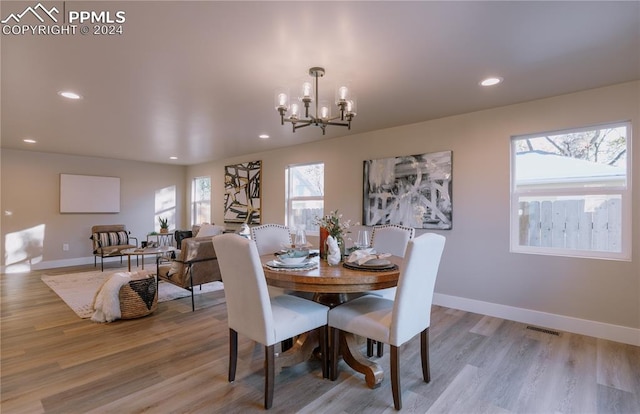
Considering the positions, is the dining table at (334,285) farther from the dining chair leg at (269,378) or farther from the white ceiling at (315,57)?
the white ceiling at (315,57)

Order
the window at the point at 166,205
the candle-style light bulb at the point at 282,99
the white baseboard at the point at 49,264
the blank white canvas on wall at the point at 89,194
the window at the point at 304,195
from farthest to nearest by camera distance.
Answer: the window at the point at 166,205 < the blank white canvas on wall at the point at 89,194 < the white baseboard at the point at 49,264 < the window at the point at 304,195 < the candle-style light bulb at the point at 282,99

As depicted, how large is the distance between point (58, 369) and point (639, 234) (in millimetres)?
4947

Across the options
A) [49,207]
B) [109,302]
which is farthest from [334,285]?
[49,207]

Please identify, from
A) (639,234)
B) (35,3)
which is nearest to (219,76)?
(35,3)

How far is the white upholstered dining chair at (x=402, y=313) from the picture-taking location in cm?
189

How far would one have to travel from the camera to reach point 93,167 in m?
6.79

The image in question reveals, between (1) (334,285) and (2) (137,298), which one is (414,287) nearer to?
(1) (334,285)

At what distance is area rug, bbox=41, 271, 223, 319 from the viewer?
12.8 ft

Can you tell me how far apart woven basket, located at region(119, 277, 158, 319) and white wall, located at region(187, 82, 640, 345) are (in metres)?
2.89

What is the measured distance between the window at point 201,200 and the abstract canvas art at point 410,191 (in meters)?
4.60

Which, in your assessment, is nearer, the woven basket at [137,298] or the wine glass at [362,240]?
the wine glass at [362,240]

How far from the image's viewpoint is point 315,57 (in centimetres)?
233

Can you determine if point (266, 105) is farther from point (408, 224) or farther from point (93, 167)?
point (93, 167)

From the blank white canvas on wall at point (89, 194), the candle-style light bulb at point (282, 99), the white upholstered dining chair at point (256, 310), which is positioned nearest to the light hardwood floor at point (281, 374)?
the white upholstered dining chair at point (256, 310)
